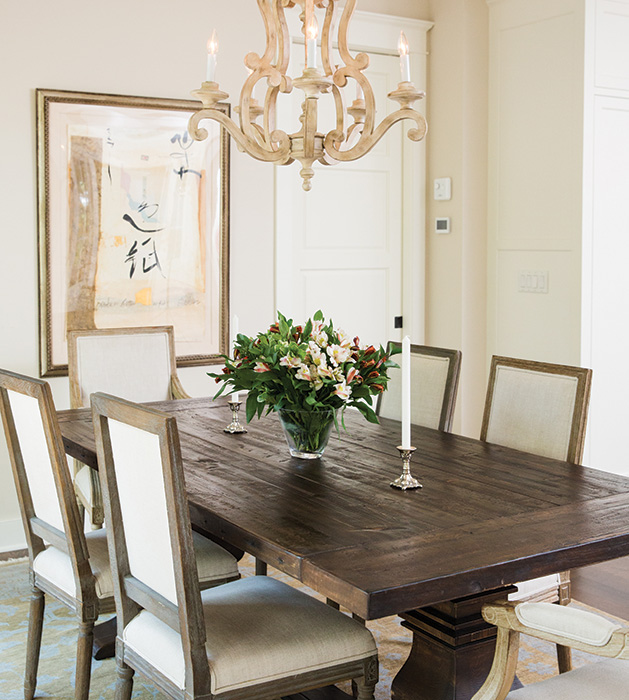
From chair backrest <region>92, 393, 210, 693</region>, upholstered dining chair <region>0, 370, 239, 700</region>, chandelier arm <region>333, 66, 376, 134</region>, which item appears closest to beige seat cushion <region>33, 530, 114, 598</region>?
upholstered dining chair <region>0, 370, 239, 700</region>

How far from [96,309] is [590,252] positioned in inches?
90.9

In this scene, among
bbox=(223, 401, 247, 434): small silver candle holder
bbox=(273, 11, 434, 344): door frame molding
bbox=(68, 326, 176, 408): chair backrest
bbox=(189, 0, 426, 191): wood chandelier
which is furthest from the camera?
bbox=(273, 11, 434, 344): door frame molding

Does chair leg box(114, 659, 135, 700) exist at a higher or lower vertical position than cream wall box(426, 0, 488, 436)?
lower

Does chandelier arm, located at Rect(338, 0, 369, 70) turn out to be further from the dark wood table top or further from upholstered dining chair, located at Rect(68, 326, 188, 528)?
upholstered dining chair, located at Rect(68, 326, 188, 528)

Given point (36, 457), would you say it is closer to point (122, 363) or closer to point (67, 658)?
point (67, 658)

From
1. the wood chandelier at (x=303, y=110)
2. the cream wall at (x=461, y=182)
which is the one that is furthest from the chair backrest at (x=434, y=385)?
the cream wall at (x=461, y=182)

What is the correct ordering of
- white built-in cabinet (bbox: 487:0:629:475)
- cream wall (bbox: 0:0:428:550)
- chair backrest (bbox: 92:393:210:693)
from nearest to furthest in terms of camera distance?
chair backrest (bbox: 92:393:210:693)
cream wall (bbox: 0:0:428:550)
white built-in cabinet (bbox: 487:0:629:475)

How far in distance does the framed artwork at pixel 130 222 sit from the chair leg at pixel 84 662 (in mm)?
1866

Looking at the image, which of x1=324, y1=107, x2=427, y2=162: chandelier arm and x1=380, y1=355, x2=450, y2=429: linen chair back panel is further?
x1=380, y1=355, x2=450, y2=429: linen chair back panel

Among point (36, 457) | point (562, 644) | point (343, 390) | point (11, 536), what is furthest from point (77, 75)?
point (562, 644)

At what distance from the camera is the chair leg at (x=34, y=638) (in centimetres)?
258

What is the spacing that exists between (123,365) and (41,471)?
1285 mm

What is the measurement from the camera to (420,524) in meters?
1.95

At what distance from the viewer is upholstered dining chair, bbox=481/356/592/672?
2.67 m
